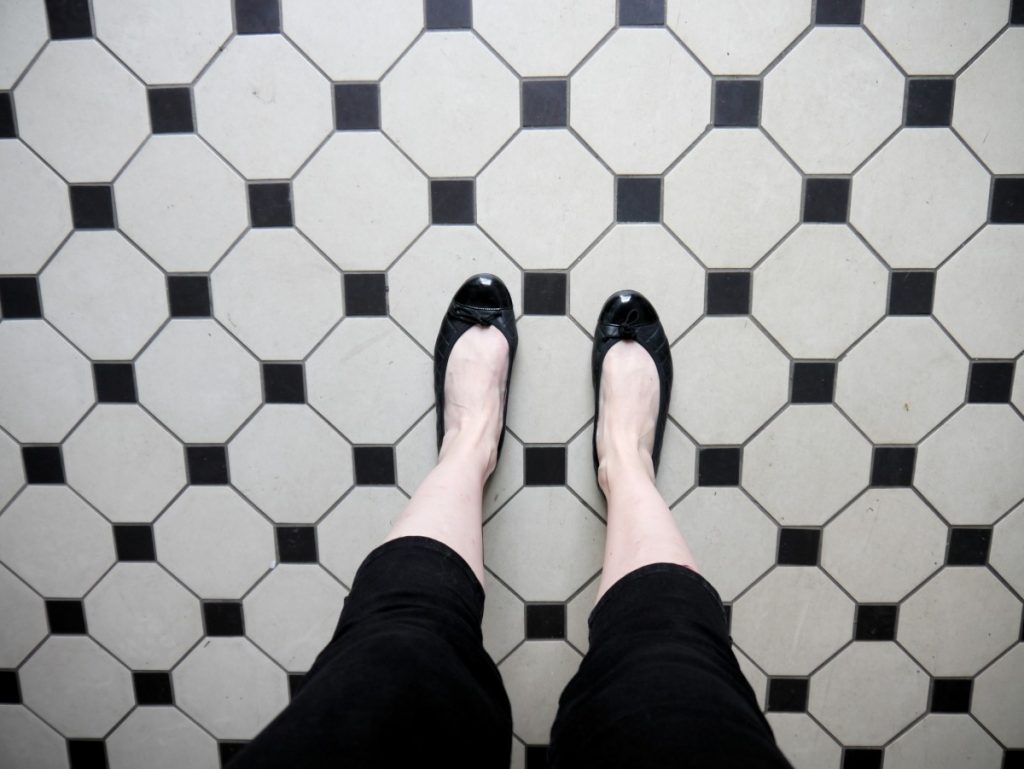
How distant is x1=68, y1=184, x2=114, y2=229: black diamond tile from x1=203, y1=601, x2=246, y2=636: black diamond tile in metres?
0.55

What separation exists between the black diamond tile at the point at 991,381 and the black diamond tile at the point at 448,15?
32.0 inches

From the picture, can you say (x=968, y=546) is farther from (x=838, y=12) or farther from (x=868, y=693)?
(x=838, y=12)

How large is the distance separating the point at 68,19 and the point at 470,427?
744mm

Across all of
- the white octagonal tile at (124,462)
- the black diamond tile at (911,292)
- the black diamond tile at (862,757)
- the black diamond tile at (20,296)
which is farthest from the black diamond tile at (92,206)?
the black diamond tile at (862,757)

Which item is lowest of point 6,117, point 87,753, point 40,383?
point 87,753

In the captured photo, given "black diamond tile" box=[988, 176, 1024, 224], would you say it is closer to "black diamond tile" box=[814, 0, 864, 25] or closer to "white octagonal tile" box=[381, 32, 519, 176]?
"black diamond tile" box=[814, 0, 864, 25]

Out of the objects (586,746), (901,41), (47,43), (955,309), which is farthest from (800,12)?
(47,43)

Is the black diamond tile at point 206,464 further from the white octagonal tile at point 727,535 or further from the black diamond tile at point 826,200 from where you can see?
the black diamond tile at point 826,200

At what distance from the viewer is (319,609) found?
94cm

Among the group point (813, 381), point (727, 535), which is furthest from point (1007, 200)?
point (727, 535)

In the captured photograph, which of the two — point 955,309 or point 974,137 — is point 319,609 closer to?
point 955,309

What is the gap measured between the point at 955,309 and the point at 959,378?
94 millimetres

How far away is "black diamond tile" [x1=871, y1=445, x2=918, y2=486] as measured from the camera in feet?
2.94

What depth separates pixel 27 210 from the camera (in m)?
0.88
